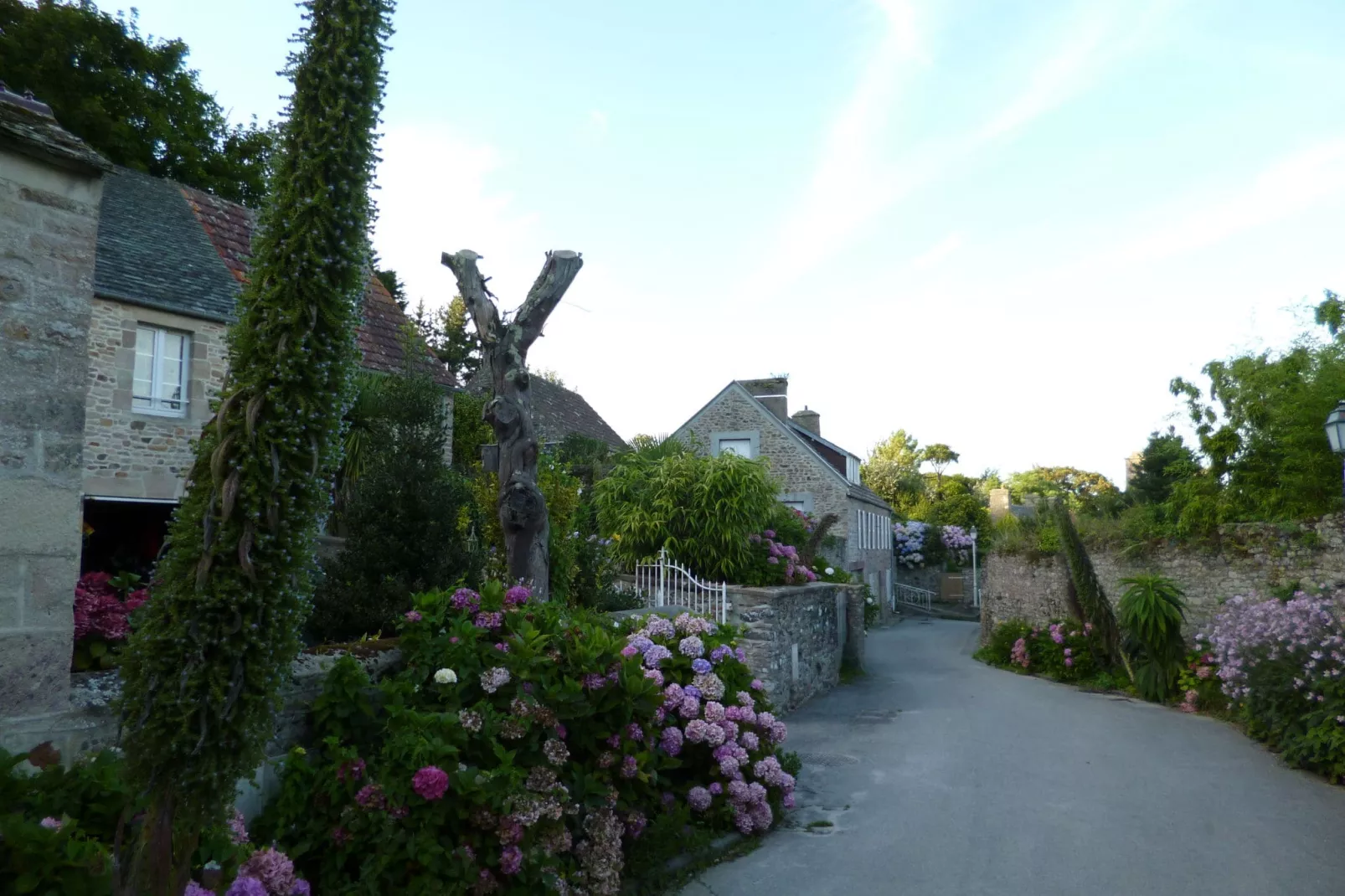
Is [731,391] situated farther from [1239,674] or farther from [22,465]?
[22,465]

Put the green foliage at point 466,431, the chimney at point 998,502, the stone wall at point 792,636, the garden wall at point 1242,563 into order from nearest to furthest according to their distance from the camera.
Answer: the stone wall at point 792,636 < the garden wall at point 1242,563 < the green foliage at point 466,431 < the chimney at point 998,502

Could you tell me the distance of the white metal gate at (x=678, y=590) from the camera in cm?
1216

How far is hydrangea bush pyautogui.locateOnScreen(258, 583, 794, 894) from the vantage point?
14.0ft

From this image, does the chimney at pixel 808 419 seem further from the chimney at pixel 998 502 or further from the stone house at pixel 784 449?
the chimney at pixel 998 502

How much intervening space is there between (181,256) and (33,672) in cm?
1311

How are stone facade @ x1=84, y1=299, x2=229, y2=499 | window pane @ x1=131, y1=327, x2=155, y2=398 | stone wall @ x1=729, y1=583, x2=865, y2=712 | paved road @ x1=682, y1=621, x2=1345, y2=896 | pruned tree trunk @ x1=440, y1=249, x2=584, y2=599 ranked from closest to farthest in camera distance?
paved road @ x1=682, y1=621, x2=1345, y2=896 < pruned tree trunk @ x1=440, y1=249, x2=584, y2=599 < stone wall @ x1=729, y1=583, x2=865, y2=712 < stone facade @ x1=84, y1=299, x2=229, y2=499 < window pane @ x1=131, y1=327, x2=155, y2=398

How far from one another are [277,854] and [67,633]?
1.34 meters

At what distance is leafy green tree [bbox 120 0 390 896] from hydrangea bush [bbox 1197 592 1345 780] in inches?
377

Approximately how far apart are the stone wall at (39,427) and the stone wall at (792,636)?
22.7 feet

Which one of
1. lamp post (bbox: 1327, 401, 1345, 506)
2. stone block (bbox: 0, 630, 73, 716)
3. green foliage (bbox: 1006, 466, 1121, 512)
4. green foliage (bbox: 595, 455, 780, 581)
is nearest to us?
stone block (bbox: 0, 630, 73, 716)

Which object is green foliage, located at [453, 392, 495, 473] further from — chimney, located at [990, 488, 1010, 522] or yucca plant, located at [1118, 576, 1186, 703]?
chimney, located at [990, 488, 1010, 522]

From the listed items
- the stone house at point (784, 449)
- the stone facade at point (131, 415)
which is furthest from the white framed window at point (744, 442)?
the stone facade at point (131, 415)

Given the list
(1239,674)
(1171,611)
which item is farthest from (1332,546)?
(1239,674)

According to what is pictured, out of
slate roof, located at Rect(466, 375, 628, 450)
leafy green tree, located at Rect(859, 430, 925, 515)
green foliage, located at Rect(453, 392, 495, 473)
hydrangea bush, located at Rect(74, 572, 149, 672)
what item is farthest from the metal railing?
hydrangea bush, located at Rect(74, 572, 149, 672)
